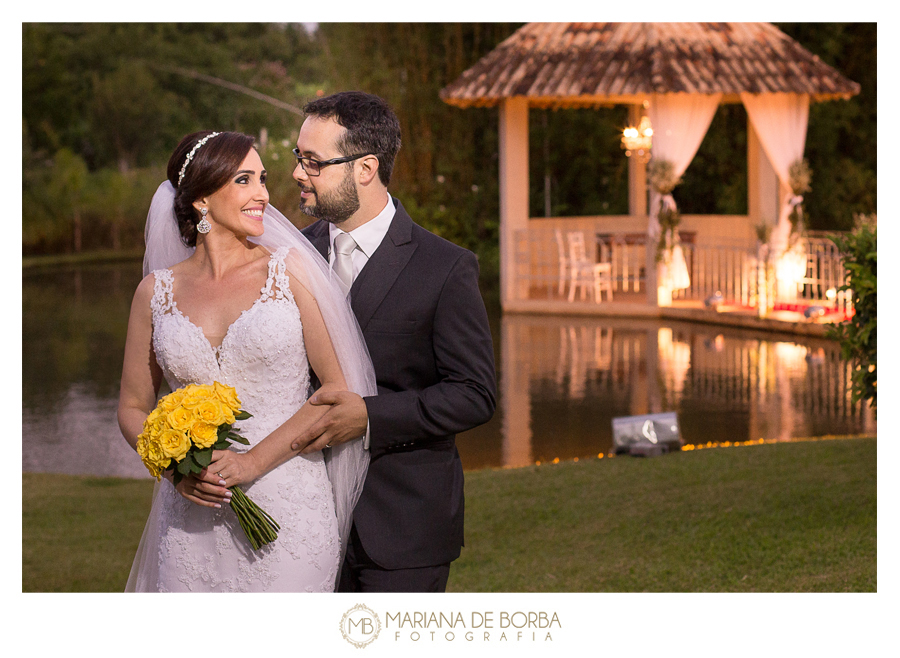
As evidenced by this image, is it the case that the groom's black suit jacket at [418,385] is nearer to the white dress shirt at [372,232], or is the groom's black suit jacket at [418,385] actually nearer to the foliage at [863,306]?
the white dress shirt at [372,232]

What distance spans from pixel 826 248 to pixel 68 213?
55.6 ft

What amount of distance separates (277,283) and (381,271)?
10.5 inches

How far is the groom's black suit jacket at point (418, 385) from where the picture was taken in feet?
8.70

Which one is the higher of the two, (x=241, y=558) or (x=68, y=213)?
(x=68, y=213)

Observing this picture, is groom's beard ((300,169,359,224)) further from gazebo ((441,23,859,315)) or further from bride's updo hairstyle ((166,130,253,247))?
gazebo ((441,23,859,315))

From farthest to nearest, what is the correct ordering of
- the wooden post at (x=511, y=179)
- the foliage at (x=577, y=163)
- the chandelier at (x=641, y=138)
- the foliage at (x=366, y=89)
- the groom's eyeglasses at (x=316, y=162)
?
1. the foliage at (x=577, y=163)
2. the foliage at (x=366, y=89)
3. the chandelier at (x=641, y=138)
4. the wooden post at (x=511, y=179)
5. the groom's eyeglasses at (x=316, y=162)

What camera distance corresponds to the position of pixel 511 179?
49.8ft

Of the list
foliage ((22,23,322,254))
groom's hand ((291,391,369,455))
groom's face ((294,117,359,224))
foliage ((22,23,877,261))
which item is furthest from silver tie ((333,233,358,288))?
foliage ((22,23,322,254))

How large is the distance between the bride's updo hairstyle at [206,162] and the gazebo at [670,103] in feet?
37.0

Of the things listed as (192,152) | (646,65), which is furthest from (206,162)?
(646,65)
